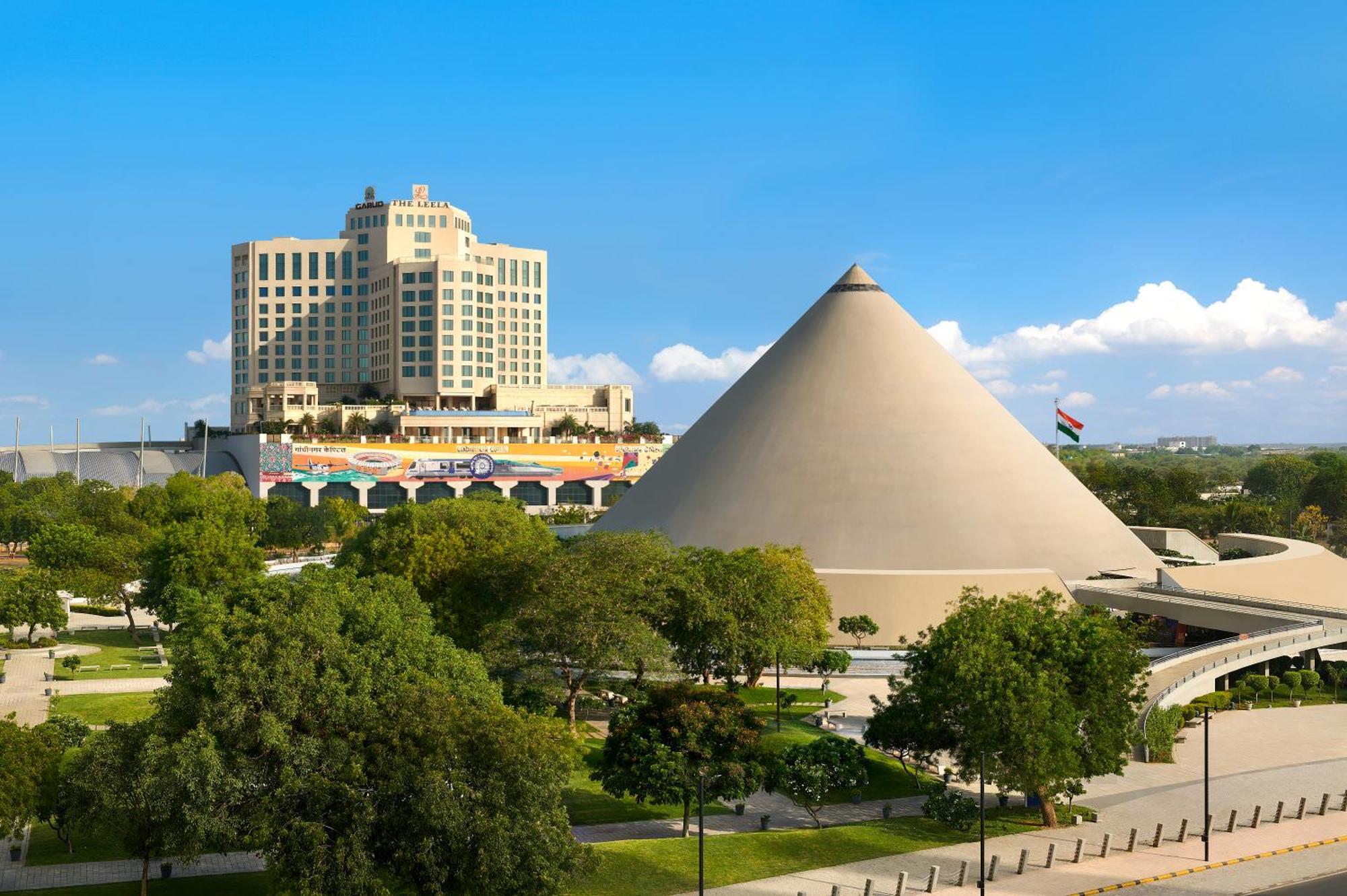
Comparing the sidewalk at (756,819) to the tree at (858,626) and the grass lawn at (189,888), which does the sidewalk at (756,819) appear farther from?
the tree at (858,626)

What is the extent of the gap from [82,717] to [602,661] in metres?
20.6

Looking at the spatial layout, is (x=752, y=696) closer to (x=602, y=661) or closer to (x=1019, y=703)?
(x=602, y=661)

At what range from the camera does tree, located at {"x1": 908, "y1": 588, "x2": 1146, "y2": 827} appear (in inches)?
1420

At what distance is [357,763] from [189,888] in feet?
22.2

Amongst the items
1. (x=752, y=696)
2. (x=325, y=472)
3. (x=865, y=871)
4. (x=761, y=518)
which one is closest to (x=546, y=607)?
(x=752, y=696)

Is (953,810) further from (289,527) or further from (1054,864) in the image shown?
(289,527)

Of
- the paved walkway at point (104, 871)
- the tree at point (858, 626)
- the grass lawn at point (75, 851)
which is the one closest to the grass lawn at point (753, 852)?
the paved walkway at point (104, 871)

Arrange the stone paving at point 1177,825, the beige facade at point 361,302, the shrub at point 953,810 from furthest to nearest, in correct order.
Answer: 1. the beige facade at point 361,302
2. the shrub at point 953,810
3. the stone paving at point 1177,825

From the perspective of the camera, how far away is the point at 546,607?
47656mm

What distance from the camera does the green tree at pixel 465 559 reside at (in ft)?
176

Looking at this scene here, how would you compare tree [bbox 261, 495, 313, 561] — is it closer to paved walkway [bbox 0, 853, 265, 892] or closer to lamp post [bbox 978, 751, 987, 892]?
paved walkway [bbox 0, 853, 265, 892]

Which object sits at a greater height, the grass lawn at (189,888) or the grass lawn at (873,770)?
the grass lawn at (873,770)

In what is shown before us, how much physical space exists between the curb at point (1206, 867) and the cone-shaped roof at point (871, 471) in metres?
33.2

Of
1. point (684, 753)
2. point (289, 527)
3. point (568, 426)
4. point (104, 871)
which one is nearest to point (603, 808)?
point (684, 753)
